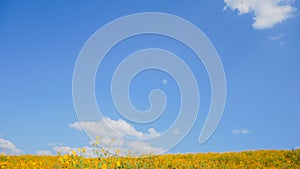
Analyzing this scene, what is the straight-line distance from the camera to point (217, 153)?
1791cm

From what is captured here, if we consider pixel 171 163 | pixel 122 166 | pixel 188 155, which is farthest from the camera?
pixel 188 155

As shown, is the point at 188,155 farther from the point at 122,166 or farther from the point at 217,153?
the point at 122,166

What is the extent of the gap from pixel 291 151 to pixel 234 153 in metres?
2.74

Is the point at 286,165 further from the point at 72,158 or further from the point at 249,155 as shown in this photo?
the point at 72,158

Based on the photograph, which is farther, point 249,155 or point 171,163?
point 249,155

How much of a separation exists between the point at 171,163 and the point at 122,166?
11.6 ft

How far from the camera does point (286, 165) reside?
1384 centimetres

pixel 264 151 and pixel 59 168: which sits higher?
pixel 264 151

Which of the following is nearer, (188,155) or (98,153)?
(98,153)

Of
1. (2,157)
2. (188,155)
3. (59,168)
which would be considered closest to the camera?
(59,168)

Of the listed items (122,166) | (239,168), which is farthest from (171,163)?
(122,166)

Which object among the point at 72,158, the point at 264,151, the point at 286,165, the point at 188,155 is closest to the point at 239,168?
the point at 286,165

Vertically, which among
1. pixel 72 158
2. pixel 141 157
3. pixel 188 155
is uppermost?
pixel 188 155

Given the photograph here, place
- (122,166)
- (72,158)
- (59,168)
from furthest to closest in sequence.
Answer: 1. (122,166)
2. (72,158)
3. (59,168)
